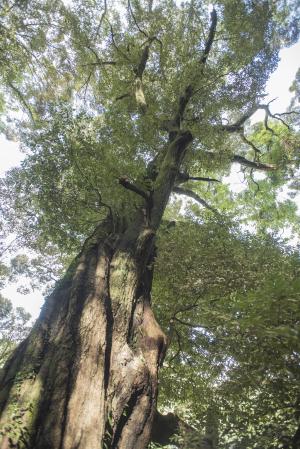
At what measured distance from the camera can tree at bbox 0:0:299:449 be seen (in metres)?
4.70

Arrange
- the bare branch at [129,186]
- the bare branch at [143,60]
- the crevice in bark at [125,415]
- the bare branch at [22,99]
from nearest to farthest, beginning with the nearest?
1. the crevice in bark at [125,415]
2. the bare branch at [129,186]
3. the bare branch at [143,60]
4. the bare branch at [22,99]

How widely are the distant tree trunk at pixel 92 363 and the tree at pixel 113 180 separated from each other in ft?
0.06

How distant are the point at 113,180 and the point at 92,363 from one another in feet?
14.8

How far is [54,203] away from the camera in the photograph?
857cm

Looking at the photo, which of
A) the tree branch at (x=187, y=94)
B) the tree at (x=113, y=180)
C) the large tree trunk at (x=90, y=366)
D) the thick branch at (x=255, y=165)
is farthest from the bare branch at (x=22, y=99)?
the large tree trunk at (x=90, y=366)

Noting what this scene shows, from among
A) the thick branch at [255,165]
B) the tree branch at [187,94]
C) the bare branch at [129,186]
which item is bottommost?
the bare branch at [129,186]

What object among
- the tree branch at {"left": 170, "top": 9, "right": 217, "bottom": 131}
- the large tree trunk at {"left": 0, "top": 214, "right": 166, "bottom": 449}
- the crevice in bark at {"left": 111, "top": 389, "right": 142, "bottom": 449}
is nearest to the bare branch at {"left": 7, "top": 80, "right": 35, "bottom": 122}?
the tree branch at {"left": 170, "top": 9, "right": 217, "bottom": 131}

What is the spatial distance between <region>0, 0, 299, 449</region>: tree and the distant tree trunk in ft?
0.06

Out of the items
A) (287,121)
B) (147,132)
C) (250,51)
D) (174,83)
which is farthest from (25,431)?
(287,121)

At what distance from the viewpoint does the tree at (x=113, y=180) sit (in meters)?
4.70

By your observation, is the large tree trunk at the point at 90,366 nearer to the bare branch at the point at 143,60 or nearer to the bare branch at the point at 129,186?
the bare branch at the point at 129,186

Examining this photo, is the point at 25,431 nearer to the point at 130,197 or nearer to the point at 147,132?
the point at 130,197

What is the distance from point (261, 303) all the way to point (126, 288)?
9.84 feet

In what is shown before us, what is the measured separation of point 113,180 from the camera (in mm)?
8070
